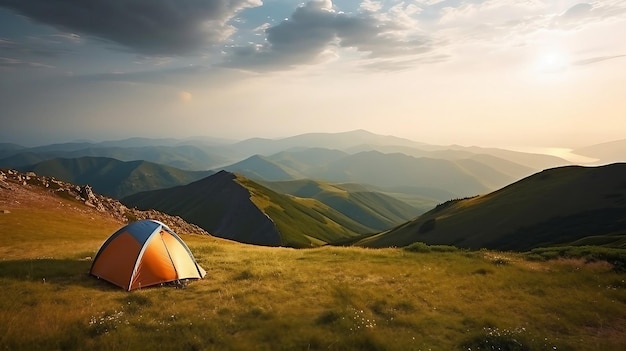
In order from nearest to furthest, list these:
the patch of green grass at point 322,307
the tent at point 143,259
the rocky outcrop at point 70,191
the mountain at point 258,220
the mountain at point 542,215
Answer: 1. the patch of green grass at point 322,307
2. the tent at point 143,259
3. the rocky outcrop at point 70,191
4. the mountain at point 542,215
5. the mountain at point 258,220

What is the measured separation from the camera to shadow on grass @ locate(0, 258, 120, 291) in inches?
688

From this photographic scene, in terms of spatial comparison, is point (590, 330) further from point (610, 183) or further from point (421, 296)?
point (610, 183)

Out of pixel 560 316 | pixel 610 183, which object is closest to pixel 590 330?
pixel 560 316

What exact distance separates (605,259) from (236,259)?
2497 cm

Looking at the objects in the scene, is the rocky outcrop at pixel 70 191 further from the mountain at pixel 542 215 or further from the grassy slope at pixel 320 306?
the mountain at pixel 542 215

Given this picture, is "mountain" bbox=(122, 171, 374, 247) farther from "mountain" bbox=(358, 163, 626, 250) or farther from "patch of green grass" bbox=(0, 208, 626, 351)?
"patch of green grass" bbox=(0, 208, 626, 351)

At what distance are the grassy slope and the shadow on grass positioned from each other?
0.05 metres

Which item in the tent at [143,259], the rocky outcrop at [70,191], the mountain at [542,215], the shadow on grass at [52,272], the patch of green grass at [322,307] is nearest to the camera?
the patch of green grass at [322,307]

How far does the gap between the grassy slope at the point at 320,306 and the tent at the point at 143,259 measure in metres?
0.78

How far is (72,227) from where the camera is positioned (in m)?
38.5

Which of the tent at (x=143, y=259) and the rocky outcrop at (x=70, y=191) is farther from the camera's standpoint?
the rocky outcrop at (x=70, y=191)

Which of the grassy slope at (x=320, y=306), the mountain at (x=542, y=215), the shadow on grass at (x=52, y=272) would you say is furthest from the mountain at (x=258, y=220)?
the shadow on grass at (x=52, y=272)

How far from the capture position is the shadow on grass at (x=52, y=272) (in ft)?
57.3

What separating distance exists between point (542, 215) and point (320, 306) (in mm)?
65490
